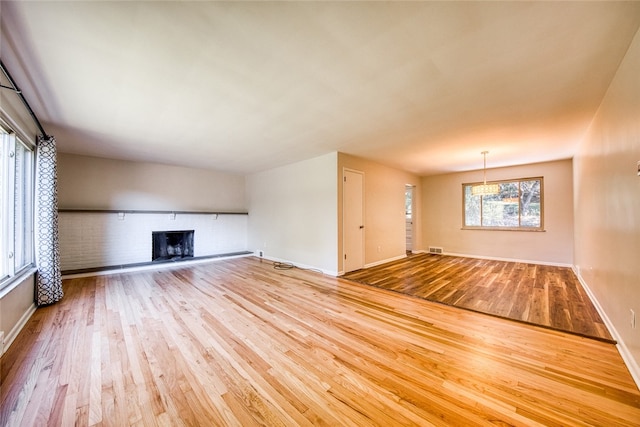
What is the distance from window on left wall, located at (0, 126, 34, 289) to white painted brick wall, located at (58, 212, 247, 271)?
186 centimetres

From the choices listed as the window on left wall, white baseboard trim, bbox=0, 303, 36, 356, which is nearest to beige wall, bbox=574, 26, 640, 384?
white baseboard trim, bbox=0, 303, 36, 356

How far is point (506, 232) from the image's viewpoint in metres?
5.84

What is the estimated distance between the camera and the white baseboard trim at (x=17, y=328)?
204 centimetres

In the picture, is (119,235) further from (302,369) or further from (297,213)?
(302,369)

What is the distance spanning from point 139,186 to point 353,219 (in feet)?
15.9

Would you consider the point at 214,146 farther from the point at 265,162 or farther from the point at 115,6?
the point at 115,6

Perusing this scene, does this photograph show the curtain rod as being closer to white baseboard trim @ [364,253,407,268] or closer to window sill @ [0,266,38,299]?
window sill @ [0,266,38,299]

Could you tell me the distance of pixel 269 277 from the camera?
14.5ft

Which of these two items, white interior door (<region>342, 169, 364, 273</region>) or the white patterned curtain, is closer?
the white patterned curtain

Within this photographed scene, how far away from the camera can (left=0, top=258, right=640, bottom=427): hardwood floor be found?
1370 mm

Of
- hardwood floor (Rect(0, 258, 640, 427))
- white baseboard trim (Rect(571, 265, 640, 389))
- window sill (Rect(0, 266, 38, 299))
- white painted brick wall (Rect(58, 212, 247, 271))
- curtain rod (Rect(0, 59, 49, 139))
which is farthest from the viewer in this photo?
white painted brick wall (Rect(58, 212, 247, 271))

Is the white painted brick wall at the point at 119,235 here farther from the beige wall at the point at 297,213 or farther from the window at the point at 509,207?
the window at the point at 509,207

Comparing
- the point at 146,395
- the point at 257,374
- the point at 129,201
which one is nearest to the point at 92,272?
the point at 129,201

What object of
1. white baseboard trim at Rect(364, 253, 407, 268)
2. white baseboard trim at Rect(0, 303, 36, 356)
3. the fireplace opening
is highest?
the fireplace opening
